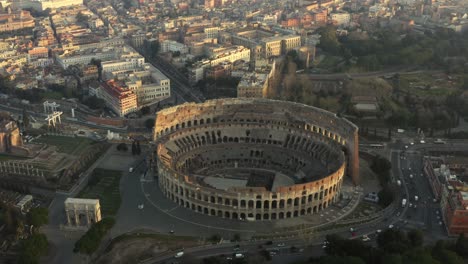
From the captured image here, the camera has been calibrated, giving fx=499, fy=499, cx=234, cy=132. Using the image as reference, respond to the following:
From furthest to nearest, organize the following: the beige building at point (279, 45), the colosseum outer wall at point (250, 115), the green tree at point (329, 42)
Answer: the green tree at point (329, 42)
the beige building at point (279, 45)
the colosseum outer wall at point (250, 115)

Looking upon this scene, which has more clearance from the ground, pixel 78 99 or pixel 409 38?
pixel 409 38

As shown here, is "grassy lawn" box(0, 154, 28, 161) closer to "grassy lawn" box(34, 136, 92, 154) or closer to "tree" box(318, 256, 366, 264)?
"grassy lawn" box(34, 136, 92, 154)

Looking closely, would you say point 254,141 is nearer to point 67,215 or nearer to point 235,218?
point 235,218

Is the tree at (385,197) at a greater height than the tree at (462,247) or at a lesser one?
lesser

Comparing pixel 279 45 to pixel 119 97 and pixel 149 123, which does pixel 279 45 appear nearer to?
pixel 119 97

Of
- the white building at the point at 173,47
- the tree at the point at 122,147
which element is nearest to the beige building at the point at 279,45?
the white building at the point at 173,47

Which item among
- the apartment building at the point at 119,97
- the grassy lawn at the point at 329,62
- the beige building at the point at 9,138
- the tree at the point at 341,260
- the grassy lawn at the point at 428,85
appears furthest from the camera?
the grassy lawn at the point at 329,62

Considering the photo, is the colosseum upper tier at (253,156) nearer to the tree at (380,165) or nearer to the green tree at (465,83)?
the tree at (380,165)

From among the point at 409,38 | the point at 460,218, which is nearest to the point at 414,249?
the point at 460,218
